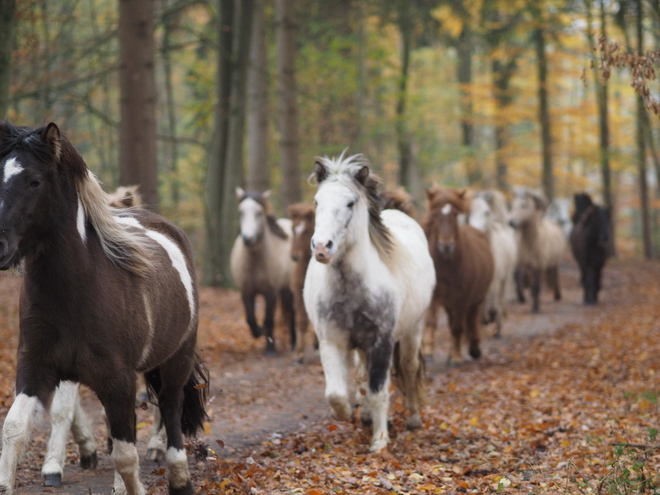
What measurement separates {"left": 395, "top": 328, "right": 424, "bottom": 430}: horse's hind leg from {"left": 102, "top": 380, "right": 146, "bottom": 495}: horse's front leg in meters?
3.59

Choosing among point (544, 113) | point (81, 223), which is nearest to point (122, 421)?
point (81, 223)

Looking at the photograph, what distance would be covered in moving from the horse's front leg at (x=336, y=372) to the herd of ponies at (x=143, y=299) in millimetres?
10

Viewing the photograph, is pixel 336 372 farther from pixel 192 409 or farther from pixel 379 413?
pixel 192 409

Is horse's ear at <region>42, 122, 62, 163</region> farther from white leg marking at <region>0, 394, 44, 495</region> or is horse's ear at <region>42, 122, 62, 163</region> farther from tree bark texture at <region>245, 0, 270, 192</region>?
tree bark texture at <region>245, 0, 270, 192</region>

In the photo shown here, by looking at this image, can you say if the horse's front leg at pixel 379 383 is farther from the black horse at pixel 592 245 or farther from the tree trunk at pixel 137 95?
the black horse at pixel 592 245

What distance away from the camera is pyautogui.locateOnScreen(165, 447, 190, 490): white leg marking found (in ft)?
15.3

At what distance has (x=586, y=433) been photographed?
6.52m

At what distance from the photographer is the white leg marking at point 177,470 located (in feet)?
15.3

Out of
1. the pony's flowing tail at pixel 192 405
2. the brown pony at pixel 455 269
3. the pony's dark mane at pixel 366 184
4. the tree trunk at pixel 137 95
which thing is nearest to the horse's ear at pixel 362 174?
the pony's dark mane at pixel 366 184

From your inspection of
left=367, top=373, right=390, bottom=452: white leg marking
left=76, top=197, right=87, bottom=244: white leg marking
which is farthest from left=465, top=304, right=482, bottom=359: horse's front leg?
left=76, top=197, right=87, bottom=244: white leg marking

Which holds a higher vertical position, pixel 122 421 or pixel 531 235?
pixel 531 235

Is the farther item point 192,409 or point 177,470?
point 192,409

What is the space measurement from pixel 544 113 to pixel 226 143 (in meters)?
13.6

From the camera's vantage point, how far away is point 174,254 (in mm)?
5184
